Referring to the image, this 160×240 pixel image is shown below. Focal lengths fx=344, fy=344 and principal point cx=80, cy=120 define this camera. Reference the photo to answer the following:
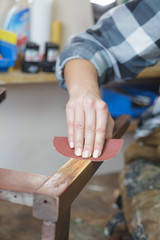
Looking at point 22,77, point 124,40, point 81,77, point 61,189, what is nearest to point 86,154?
point 61,189

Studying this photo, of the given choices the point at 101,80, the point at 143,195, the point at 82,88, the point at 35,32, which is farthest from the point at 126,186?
the point at 35,32

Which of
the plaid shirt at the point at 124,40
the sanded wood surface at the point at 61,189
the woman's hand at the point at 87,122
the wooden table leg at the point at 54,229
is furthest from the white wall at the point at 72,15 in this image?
Answer: the wooden table leg at the point at 54,229

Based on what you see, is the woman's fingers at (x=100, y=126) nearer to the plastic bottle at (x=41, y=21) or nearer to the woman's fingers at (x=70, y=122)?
the woman's fingers at (x=70, y=122)

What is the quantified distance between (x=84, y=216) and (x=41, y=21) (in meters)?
0.91

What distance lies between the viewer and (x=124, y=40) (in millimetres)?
1021

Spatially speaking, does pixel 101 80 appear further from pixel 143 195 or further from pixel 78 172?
pixel 78 172

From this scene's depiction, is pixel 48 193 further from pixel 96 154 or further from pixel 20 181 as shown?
pixel 96 154

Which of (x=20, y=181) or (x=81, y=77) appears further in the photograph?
(x=81, y=77)

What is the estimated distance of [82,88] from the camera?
0.78 meters

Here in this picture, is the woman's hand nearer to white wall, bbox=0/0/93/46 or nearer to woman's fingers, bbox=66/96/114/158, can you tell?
woman's fingers, bbox=66/96/114/158

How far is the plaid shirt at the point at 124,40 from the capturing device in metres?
0.99

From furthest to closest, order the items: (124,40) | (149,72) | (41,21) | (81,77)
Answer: (149,72)
(41,21)
(124,40)
(81,77)

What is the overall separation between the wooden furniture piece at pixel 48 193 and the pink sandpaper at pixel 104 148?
0.07 metres

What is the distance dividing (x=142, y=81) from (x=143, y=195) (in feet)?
3.79
